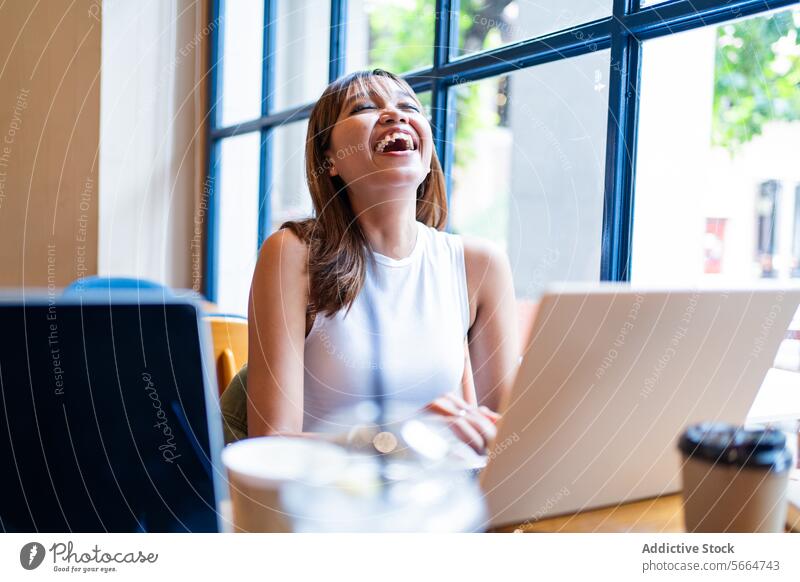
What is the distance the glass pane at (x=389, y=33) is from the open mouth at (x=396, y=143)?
0.12m

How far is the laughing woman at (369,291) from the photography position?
2.25ft

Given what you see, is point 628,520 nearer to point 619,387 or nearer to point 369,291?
point 619,387

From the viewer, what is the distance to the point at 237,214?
179cm

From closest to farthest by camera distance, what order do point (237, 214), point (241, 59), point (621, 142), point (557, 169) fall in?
point (621, 142) < point (557, 169) < point (241, 59) < point (237, 214)

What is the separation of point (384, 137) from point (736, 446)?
47cm

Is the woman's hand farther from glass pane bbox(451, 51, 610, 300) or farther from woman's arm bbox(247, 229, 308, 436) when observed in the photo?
glass pane bbox(451, 51, 610, 300)

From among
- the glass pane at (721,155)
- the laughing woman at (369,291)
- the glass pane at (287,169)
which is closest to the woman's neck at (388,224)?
the laughing woman at (369,291)

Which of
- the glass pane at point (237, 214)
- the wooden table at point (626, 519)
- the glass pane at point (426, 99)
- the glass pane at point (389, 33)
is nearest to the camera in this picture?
the wooden table at point (626, 519)

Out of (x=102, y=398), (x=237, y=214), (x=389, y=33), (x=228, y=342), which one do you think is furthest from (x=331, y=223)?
(x=389, y=33)

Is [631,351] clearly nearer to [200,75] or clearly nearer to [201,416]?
[201,416]

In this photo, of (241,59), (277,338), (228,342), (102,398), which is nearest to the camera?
(102,398)

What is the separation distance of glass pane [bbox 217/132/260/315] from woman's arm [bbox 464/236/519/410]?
1.00 meters

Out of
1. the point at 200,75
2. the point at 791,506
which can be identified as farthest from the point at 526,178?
the point at 791,506

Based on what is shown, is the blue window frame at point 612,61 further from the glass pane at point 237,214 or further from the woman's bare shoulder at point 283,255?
the glass pane at point 237,214
